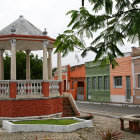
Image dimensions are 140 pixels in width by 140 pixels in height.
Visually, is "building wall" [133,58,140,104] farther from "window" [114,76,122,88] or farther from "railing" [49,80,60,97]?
"railing" [49,80,60,97]

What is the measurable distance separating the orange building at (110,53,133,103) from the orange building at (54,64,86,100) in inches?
278

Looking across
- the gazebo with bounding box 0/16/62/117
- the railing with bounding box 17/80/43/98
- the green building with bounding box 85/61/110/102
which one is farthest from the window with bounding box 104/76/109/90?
the railing with bounding box 17/80/43/98

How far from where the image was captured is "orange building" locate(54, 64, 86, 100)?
122 ft

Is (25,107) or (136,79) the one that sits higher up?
(136,79)

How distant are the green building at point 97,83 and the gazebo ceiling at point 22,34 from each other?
18143 mm

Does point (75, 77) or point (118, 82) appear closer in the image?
point (118, 82)

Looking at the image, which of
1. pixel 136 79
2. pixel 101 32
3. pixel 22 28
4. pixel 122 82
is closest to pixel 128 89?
pixel 122 82

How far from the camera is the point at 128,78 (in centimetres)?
2817

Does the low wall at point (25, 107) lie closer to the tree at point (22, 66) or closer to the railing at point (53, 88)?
the railing at point (53, 88)

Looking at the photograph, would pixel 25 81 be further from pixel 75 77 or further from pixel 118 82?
pixel 75 77

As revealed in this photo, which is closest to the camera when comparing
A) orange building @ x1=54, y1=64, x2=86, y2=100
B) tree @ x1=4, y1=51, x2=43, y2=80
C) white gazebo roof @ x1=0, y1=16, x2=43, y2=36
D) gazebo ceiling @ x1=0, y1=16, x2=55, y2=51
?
gazebo ceiling @ x1=0, y1=16, x2=55, y2=51

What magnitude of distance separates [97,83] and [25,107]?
21.8m

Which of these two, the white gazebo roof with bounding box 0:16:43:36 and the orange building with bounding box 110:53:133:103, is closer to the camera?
the white gazebo roof with bounding box 0:16:43:36

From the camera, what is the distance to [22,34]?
42.4 feet
